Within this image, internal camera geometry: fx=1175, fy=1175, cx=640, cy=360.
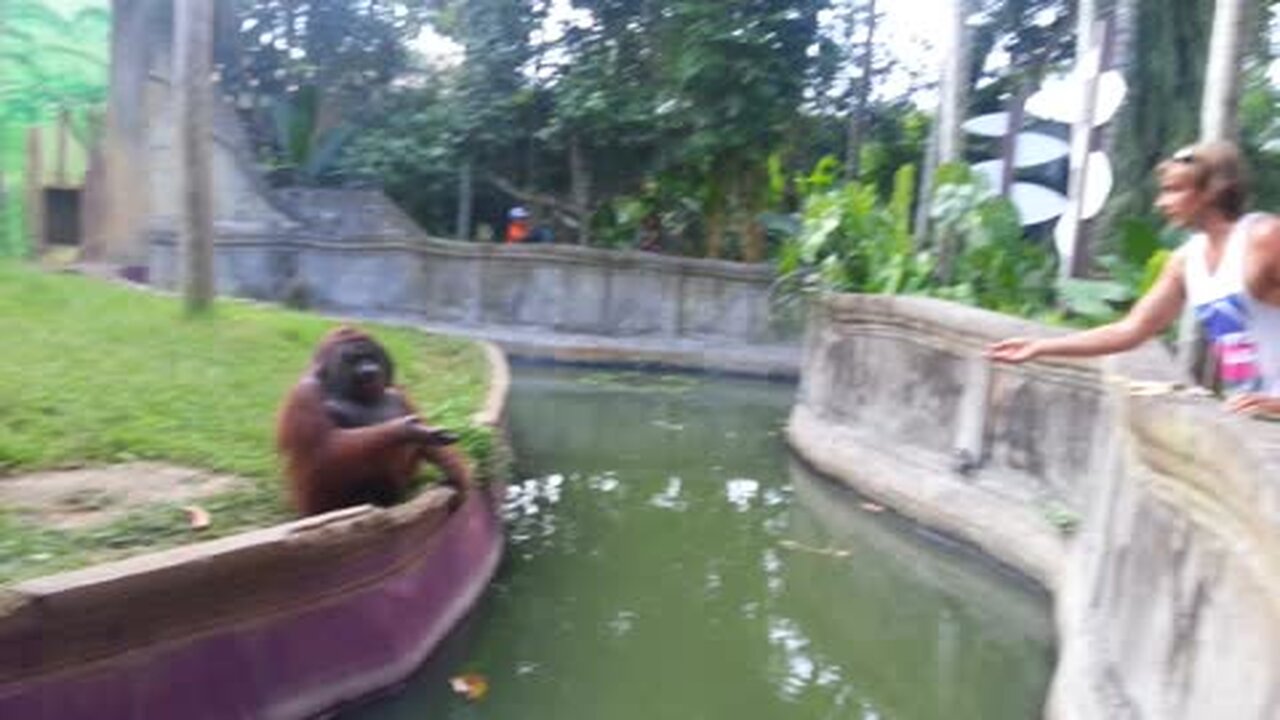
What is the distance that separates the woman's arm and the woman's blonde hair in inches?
11.5

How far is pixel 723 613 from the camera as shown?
18.2 feet

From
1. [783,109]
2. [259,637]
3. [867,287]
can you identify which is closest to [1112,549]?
[259,637]

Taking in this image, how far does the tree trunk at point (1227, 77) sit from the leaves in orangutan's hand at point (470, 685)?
3910 millimetres

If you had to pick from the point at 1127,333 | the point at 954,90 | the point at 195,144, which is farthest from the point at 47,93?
the point at 1127,333

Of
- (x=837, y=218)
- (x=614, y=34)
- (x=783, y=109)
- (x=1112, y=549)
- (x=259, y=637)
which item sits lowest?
(x=259, y=637)

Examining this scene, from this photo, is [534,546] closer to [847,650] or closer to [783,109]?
[847,650]

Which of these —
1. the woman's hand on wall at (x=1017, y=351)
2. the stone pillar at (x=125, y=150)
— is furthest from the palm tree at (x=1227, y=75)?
the stone pillar at (x=125, y=150)

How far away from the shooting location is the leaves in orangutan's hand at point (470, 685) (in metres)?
4.41

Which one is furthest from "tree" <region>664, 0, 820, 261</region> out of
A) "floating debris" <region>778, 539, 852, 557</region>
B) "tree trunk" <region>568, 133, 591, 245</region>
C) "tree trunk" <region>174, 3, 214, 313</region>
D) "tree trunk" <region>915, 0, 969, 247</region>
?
"floating debris" <region>778, 539, 852, 557</region>

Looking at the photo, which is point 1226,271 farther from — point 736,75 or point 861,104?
point 861,104

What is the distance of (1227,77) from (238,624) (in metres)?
4.65

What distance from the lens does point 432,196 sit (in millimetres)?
17891

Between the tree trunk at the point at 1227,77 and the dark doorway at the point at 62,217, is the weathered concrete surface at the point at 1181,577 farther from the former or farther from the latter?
the dark doorway at the point at 62,217

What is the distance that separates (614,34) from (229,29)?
6.30 meters
